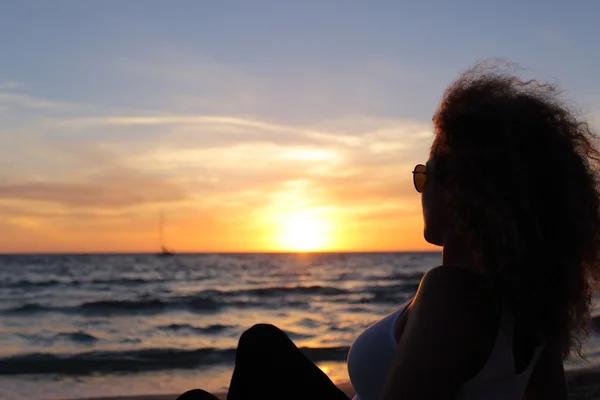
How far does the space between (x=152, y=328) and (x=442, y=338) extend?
45.1 ft

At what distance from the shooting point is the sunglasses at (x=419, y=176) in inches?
67.7

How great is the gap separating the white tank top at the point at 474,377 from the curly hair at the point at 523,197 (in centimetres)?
8

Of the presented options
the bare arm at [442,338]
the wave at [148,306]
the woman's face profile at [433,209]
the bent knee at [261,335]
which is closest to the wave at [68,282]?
the wave at [148,306]

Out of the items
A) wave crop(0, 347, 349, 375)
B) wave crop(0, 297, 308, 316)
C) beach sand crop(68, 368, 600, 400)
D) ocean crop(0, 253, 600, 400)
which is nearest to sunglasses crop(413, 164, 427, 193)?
beach sand crop(68, 368, 600, 400)

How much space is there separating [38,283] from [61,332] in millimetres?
16417

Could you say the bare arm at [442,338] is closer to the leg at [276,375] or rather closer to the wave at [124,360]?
the leg at [276,375]

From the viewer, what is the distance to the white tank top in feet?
4.78

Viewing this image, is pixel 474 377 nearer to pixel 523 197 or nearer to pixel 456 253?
pixel 456 253

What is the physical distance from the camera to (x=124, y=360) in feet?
32.3

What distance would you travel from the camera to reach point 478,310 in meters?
1.38

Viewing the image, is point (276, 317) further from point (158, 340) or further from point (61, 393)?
point (61, 393)

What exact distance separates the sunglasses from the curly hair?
59mm

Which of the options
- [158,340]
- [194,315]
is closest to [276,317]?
[194,315]

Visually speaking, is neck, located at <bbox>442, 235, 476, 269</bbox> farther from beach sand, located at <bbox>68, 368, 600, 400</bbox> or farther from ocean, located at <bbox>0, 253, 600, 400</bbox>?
ocean, located at <bbox>0, 253, 600, 400</bbox>
